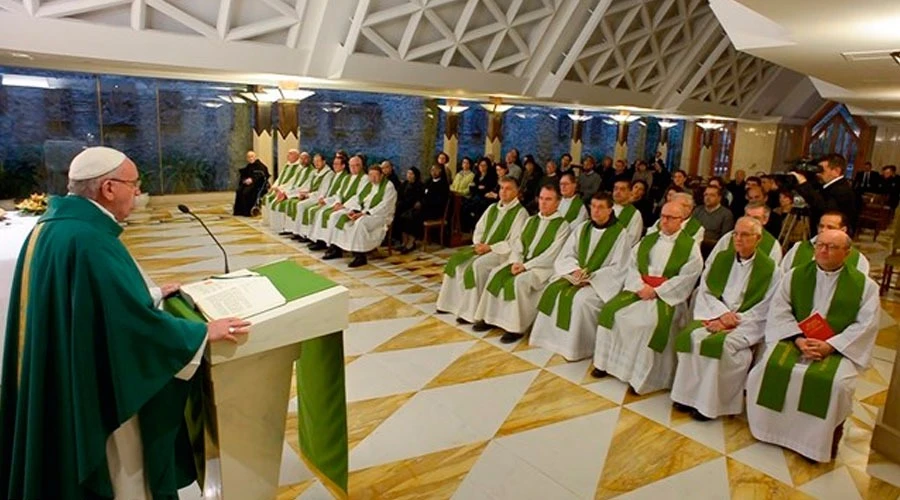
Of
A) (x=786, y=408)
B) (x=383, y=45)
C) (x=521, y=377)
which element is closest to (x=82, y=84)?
(x=383, y=45)

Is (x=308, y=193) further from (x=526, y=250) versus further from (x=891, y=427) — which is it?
(x=891, y=427)

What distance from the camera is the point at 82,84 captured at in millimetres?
10406

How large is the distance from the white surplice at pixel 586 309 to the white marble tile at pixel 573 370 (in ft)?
0.22

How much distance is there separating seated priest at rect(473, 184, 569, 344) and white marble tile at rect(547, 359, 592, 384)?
1.84 feet

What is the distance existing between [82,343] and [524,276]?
3535 mm

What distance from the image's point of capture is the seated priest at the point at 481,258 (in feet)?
16.9

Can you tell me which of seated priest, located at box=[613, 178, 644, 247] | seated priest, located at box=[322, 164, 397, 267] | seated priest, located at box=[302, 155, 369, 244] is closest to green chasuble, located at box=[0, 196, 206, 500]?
seated priest, located at box=[613, 178, 644, 247]

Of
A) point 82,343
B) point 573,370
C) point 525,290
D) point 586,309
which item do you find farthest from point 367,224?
point 82,343

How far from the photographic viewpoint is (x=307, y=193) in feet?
29.4

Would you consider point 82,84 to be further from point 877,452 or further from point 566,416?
point 877,452

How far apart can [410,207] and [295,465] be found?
5.72 meters

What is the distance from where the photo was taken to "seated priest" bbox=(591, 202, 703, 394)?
3.92 meters

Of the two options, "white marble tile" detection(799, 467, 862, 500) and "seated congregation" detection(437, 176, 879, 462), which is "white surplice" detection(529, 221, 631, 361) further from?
"white marble tile" detection(799, 467, 862, 500)

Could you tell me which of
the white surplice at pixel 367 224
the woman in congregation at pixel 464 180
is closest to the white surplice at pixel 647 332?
the white surplice at pixel 367 224
